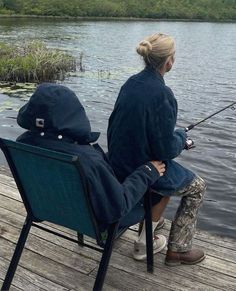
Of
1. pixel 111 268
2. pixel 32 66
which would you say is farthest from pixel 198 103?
pixel 111 268

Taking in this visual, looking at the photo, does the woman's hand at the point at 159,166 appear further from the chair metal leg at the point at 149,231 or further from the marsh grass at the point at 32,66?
the marsh grass at the point at 32,66

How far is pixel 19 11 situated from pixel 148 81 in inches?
3467

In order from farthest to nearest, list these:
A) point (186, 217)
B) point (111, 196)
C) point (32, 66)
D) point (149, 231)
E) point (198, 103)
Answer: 1. point (32, 66)
2. point (198, 103)
3. point (186, 217)
4. point (149, 231)
5. point (111, 196)

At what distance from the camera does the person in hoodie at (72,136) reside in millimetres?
2818

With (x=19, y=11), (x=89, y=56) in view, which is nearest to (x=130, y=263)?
(x=89, y=56)

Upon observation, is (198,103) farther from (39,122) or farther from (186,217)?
(39,122)

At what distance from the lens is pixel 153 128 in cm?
337

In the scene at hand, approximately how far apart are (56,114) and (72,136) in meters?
0.18

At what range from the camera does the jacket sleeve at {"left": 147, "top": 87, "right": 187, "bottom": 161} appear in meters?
3.34

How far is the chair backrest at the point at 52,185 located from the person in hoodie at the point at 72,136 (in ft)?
0.26

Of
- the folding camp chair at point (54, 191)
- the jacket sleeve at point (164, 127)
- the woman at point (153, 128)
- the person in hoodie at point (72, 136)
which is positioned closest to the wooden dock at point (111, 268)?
the folding camp chair at point (54, 191)

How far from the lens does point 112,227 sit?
3141mm

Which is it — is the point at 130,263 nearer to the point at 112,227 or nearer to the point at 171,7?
the point at 112,227

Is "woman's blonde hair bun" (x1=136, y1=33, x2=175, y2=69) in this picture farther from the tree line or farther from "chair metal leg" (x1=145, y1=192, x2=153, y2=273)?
the tree line
